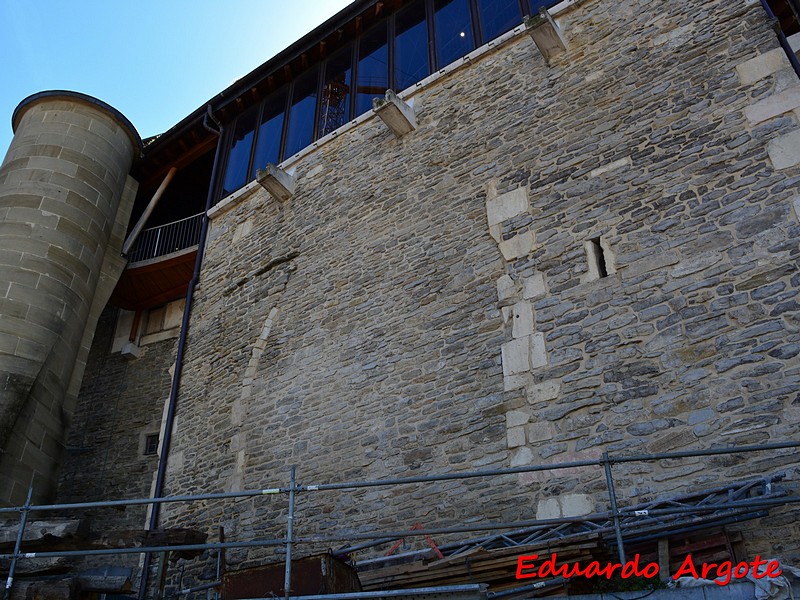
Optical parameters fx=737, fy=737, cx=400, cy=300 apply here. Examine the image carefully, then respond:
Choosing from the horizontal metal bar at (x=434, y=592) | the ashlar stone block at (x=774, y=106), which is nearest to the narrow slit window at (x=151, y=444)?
the horizontal metal bar at (x=434, y=592)

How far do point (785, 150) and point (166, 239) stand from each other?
357 inches

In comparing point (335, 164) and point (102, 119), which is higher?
point (102, 119)

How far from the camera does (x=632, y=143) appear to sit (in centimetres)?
682

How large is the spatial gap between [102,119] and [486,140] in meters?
6.73

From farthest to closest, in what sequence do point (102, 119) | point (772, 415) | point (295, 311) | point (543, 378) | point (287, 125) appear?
point (102, 119) < point (287, 125) < point (295, 311) < point (543, 378) < point (772, 415)

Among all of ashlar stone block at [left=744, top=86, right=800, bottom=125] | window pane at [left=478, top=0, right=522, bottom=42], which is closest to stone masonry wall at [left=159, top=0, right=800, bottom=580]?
ashlar stone block at [left=744, top=86, right=800, bottom=125]

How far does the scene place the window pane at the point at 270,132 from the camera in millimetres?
10555

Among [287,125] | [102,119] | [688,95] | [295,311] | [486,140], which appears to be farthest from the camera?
[102,119]

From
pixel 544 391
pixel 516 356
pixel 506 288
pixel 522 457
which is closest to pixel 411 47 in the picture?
pixel 506 288

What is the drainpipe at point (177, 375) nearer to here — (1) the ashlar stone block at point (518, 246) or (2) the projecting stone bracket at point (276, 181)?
(2) the projecting stone bracket at point (276, 181)

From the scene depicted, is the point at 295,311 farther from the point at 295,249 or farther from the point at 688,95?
the point at 688,95

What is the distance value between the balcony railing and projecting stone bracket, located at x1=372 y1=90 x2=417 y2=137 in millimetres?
4150

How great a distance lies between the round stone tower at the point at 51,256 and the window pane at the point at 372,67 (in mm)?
4319

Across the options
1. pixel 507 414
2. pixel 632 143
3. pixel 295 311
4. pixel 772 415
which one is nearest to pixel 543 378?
pixel 507 414
